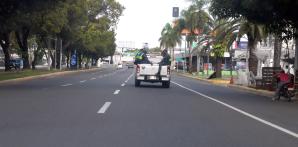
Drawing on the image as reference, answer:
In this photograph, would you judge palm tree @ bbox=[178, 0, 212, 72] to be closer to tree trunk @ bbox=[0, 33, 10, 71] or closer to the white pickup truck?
tree trunk @ bbox=[0, 33, 10, 71]

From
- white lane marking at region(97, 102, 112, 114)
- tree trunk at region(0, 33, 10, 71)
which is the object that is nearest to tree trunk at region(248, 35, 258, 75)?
tree trunk at region(0, 33, 10, 71)

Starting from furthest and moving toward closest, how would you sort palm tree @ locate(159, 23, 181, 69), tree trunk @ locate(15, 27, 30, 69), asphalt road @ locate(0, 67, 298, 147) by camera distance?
1. palm tree @ locate(159, 23, 181, 69)
2. tree trunk @ locate(15, 27, 30, 69)
3. asphalt road @ locate(0, 67, 298, 147)

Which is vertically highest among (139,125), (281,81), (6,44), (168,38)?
(168,38)

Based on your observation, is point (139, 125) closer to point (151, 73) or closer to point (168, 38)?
point (151, 73)

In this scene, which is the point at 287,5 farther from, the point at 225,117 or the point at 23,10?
the point at 23,10

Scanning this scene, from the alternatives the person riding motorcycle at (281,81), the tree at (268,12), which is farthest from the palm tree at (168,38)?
the person riding motorcycle at (281,81)

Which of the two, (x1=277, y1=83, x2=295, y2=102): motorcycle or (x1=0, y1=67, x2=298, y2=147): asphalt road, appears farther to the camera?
(x1=277, y1=83, x2=295, y2=102): motorcycle

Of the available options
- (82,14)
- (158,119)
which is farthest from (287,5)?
(82,14)

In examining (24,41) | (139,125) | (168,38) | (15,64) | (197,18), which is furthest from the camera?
(168,38)

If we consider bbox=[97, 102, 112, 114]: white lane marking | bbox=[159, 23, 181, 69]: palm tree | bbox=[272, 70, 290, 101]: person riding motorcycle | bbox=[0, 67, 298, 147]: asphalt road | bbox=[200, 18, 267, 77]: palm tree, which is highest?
bbox=[159, 23, 181, 69]: palm tree

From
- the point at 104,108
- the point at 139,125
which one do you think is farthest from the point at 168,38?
the point at 139,125

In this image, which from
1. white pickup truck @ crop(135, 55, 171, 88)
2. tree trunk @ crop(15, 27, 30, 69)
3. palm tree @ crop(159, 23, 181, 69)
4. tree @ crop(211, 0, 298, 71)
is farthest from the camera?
palm tree @ crop(159, 23, 181, 69)

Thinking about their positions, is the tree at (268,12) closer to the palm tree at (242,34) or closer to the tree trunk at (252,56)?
the palm tree at (242,34)

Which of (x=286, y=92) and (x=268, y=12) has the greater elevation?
(x=268, y=12)
